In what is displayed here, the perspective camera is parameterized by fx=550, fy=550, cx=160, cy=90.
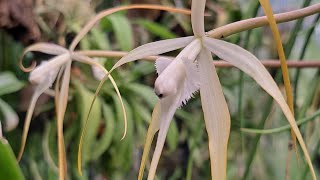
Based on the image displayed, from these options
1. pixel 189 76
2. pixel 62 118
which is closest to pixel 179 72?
pixel 189 76

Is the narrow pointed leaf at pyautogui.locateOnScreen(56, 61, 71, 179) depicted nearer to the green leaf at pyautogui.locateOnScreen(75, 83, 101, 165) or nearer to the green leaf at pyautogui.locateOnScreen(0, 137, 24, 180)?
the green leaf at pyautogui.locateOnScreen(0, 137, 24, 180)

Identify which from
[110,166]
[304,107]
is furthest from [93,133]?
[304,107]

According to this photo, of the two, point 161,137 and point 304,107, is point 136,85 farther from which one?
point 161,137

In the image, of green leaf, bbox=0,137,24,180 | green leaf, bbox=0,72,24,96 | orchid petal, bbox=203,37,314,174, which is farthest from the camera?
green leaf, bbox=0,72,24,96

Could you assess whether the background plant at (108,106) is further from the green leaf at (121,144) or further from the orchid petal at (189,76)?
the orchid petal at (189,76)

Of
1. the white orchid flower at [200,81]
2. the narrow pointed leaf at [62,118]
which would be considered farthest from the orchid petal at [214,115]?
the narrow pointed leaf at [62,118]

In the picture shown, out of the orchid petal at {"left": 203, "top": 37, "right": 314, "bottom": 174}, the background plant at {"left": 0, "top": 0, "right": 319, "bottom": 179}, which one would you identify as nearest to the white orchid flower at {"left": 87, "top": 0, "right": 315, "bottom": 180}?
the orchid petal at {"left": 203, "top": 37, "right": 314, "bottom": 174}
